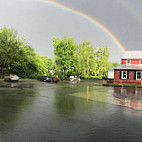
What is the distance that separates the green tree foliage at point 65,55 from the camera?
167 ft

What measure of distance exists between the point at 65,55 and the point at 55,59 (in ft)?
13.1

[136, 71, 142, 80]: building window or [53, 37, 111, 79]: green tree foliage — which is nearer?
[136, 71, 142, 80]: building window

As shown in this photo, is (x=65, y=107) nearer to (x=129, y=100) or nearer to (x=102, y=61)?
(x=129, y=100)

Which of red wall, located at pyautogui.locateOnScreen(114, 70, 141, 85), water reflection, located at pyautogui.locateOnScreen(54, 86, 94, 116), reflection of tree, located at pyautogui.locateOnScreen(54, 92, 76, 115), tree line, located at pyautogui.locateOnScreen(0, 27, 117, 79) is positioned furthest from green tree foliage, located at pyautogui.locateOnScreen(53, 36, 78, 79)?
reflection of tree, located at pyautogui.locateOnScreen(54, 92, 76, 115)

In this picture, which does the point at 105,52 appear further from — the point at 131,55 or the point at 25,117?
the point at 25,117

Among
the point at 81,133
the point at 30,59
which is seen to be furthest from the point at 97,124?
the point at 30,59

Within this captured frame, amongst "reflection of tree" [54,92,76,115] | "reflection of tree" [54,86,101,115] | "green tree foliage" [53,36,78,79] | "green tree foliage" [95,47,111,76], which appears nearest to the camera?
"reflection of tree" [54,92,76,115]

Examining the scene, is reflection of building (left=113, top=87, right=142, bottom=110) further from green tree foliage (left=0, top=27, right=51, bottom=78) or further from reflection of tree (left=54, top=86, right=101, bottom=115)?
green tree foliage (left=0, top=27, right=51, bottom=78)

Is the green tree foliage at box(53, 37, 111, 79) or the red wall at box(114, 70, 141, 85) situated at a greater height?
the green tree foliage at box(53, 37, 111, 79)

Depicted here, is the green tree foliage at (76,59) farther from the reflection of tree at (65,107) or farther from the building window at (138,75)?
the reflection of tree at (65,107)

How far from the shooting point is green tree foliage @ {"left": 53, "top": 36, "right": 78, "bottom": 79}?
50.8 m

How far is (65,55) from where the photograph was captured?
5175cm

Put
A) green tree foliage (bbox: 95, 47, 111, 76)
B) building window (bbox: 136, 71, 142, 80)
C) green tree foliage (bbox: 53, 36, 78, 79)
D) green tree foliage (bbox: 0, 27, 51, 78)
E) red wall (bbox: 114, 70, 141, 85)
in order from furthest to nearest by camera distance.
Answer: green tree foliage (bbox: 95, 47, 111, 76) → green tree foliage (bbox: 53, 36, 78, 79) → green tree foliage (bbox: 0, 27, 51, 78) → building window (bbox: 136, 71, 142, 80) → red wall (bbox: 114, 70, 141, 85)

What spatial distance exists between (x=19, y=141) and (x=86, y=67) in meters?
56.7
